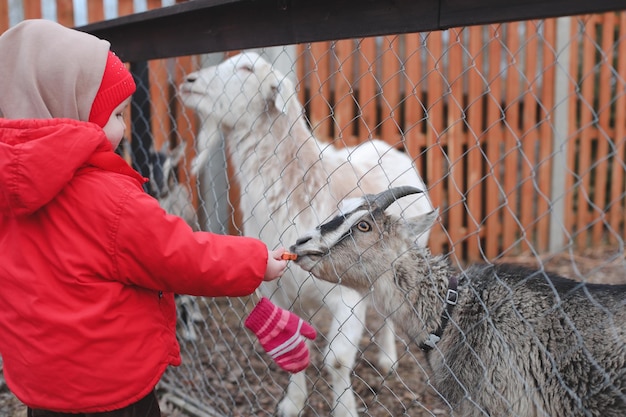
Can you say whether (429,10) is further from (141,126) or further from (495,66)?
(495,66)

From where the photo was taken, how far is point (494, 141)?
18.7ft

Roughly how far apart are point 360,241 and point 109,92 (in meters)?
1.18

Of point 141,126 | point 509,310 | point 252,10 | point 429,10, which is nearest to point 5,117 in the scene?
point 252,10

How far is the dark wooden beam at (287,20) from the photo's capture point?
1535mm

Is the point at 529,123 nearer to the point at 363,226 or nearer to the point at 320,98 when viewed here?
the point at 320,98

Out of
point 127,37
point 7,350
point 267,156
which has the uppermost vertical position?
point 127,37

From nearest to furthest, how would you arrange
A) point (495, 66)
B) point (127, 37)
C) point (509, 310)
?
point (509, 310), point (127, 37), point (495, 66)

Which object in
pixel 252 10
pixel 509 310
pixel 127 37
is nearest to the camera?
pixel 509 310

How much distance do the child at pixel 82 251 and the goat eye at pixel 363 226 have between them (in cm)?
77

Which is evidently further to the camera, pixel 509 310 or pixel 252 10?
pixel 252 10

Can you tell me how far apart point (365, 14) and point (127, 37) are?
1.63 m

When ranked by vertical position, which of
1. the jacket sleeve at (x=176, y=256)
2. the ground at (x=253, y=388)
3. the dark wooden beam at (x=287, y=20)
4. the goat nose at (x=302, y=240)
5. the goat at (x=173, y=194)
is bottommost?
the ground at (x=253, y=388)

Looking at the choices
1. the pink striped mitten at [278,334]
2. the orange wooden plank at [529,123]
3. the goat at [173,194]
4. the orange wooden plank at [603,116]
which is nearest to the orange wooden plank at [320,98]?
the goat at [173,194]

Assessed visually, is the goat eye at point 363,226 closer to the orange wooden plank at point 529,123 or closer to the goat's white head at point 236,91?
the goat's white head at point 236,91
